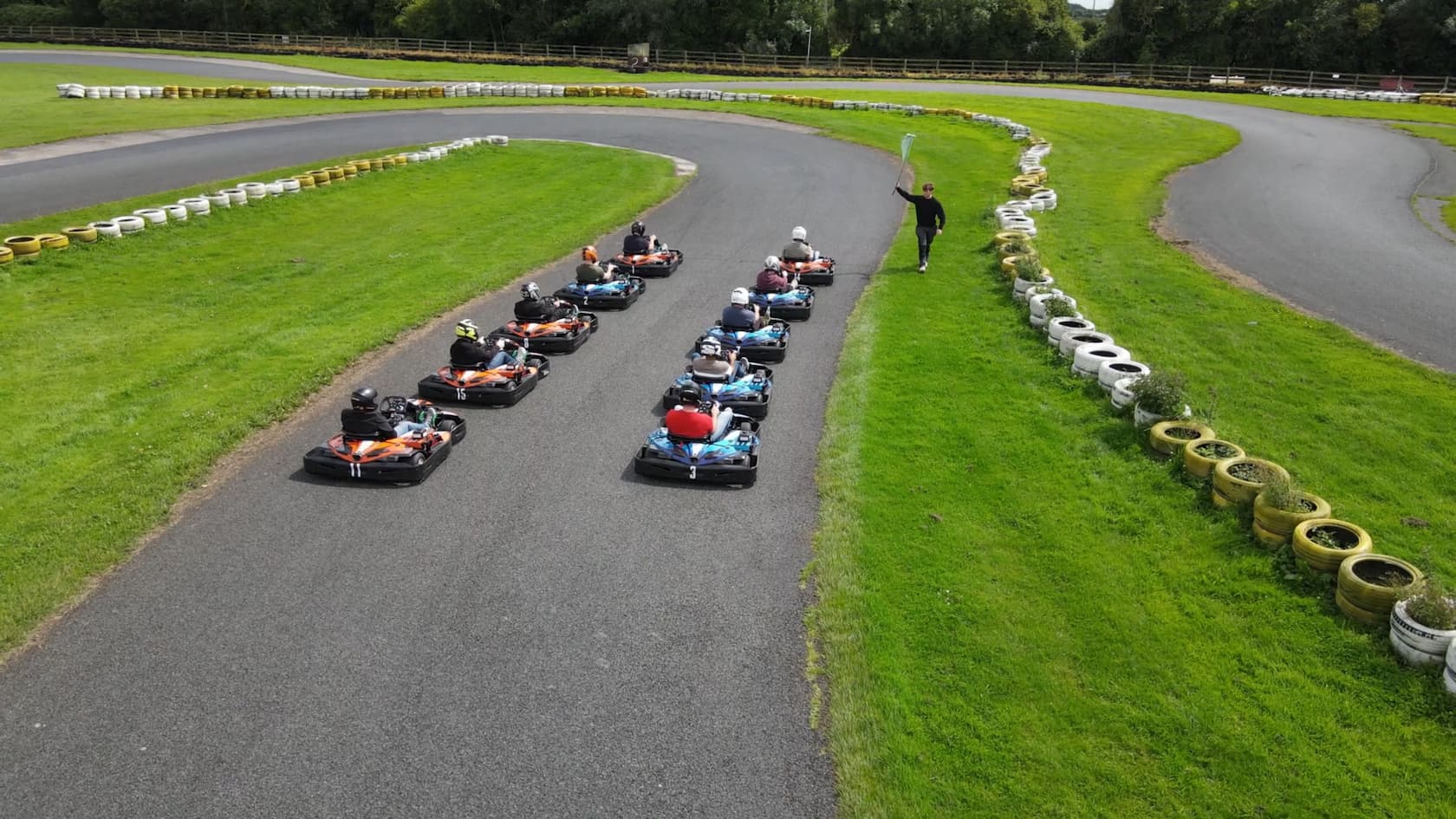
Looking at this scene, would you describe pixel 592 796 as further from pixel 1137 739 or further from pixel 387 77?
pixel 387 77

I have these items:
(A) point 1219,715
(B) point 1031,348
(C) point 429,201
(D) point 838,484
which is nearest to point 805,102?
(C) point 429,201

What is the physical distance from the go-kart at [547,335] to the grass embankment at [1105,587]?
4.64 m

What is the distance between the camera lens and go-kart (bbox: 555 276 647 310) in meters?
18.7

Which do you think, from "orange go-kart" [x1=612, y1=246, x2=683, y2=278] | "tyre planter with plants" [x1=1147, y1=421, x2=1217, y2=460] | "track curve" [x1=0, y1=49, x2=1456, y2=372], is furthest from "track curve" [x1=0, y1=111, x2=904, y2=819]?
"track curve" [x1=0, y1=49, x2=1456, y2=372]

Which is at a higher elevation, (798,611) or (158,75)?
(158,75)

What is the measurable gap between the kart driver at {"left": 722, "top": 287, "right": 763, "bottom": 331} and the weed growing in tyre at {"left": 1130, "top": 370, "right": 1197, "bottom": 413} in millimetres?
6303

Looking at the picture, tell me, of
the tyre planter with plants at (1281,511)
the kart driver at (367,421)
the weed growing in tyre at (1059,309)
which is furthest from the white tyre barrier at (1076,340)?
the kart driver at (367,421)

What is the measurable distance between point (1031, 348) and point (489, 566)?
33.3 feet

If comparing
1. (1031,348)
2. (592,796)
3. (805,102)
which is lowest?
(592,796)

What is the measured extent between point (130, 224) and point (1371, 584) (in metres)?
24.6

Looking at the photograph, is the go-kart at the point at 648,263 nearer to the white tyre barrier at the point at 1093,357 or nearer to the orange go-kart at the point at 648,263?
the orange go-kart at the point at 648,263

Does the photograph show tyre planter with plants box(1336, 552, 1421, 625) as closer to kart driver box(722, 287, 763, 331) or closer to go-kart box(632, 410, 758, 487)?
go-kart box(632, 410, 758, 487)

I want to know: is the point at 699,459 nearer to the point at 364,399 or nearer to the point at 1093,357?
the point at 364,399

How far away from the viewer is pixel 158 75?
193ft
